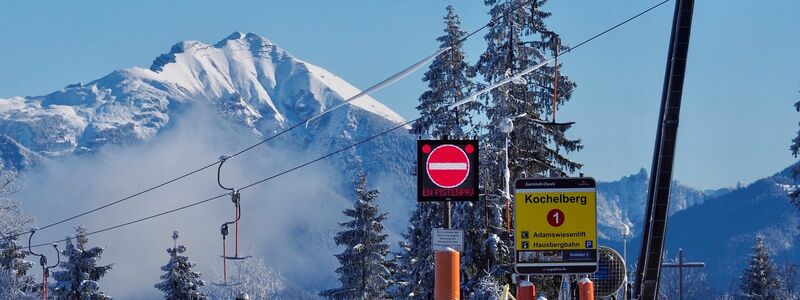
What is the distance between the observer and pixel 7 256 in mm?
79438

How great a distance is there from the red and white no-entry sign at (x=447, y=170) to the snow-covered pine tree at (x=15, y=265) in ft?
208

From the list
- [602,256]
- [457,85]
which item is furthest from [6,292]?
[602,256]

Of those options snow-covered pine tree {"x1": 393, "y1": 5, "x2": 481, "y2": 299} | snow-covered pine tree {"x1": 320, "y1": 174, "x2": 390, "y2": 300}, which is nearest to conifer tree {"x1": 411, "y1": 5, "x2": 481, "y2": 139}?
snow-covered pine tree {"x1": 393, "y1": 5, "x2": 481, "y2": 299}

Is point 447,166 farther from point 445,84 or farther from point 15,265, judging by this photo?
point 15,265

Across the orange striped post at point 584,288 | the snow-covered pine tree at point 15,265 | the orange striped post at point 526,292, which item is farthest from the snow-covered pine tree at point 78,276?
the orange striped post at point 526,292

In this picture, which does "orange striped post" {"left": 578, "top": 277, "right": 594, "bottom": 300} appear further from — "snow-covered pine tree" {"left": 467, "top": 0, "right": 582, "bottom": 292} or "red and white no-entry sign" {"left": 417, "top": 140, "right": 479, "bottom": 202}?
"snow-covered pine tree" {"left": 467, "top": 0, "right": 582, "bottom": 292}

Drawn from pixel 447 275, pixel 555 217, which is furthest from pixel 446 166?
pixel 447 275

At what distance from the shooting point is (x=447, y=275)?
15.3 metres

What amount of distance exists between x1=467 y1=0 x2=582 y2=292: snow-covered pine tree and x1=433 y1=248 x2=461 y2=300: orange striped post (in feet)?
81.2

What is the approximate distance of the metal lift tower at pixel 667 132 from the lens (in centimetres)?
1562

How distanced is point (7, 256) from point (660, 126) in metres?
68.2

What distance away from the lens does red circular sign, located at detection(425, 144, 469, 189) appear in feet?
54.6

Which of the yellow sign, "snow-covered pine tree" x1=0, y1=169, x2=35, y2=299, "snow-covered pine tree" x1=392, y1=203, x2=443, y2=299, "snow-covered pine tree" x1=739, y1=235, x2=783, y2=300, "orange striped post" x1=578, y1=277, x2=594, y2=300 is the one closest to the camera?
the yellow sign

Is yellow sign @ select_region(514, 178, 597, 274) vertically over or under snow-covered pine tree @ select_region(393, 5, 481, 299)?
under
